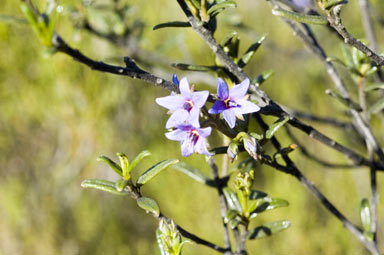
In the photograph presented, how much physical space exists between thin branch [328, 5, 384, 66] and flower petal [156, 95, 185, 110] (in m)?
0.27

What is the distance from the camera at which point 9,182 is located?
2.38 m

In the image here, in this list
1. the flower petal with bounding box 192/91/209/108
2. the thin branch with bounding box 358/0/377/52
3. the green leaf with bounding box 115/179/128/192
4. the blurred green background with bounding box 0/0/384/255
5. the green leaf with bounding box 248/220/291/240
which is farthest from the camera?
the blurred green background with bounding box 0/0/384/255

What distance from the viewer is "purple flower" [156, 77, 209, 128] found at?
25.0 inches

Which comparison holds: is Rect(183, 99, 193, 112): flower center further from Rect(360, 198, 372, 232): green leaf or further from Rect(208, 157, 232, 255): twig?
Rect(360, 198, 372, 232): green leaf

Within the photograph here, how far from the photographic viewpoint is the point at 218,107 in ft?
2.27

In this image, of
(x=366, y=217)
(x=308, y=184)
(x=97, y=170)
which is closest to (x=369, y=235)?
(x=366, y=217)

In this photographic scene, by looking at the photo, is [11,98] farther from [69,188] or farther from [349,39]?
[349,39]

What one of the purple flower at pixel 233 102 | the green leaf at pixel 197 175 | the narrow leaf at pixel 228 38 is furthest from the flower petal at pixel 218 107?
the green leaf at pixel 197 175

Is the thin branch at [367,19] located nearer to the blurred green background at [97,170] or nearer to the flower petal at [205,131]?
the blurred green background at [97,170]

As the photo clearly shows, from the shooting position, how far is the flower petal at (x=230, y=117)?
26.5 inches

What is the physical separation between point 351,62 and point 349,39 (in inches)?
20.3

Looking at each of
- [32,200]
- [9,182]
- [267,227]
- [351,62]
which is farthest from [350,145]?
[9,182]

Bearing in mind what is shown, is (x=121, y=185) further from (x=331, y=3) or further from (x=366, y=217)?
(x=366, y=217)

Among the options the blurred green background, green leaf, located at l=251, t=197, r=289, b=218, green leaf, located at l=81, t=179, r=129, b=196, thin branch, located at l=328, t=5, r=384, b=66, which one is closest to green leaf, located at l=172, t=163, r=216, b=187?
green leaf, located at l=251, t=197, r=289, b=218
